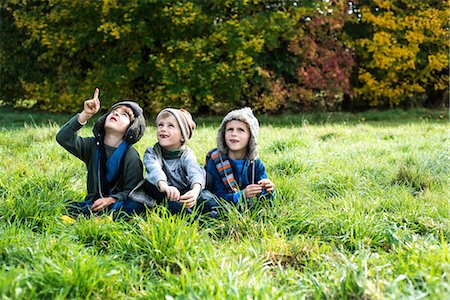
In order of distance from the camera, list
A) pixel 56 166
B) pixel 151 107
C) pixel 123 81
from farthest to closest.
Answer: pixel 151 107, pixel 123 81, pixel 56 166

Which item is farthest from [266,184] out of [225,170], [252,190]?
[225,170]

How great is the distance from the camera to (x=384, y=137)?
288 inches

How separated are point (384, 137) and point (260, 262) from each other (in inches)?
209

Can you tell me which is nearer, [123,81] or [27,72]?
[123,81]

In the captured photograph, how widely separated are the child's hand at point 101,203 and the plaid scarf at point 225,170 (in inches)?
33.7

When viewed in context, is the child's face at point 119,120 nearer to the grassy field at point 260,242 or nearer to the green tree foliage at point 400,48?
the grassy field at point 260,242

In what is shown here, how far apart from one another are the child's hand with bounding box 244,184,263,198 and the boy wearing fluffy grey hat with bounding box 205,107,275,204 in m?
0.08

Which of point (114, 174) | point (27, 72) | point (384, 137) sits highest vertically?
point (27, 72)

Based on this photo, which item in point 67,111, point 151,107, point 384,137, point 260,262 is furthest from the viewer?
point 67,111

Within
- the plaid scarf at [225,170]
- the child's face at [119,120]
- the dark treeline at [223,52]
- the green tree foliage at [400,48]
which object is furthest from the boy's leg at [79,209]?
the green tree foliage at [400,48]

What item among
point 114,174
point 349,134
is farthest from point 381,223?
point 349,134

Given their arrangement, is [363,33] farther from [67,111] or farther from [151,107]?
[67,111]

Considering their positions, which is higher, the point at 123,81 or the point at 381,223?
the point at 123,81

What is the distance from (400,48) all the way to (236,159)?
10047 mm
